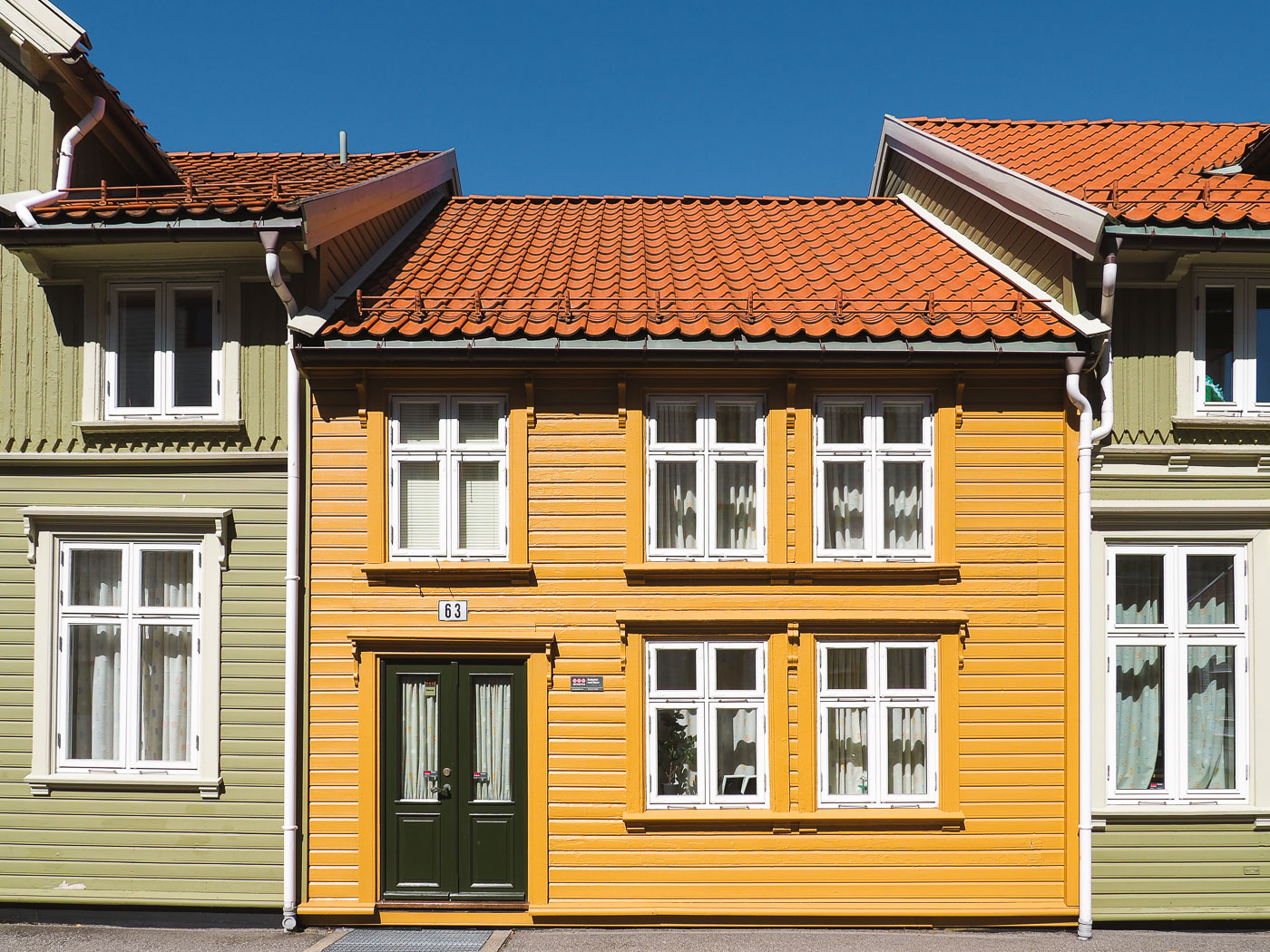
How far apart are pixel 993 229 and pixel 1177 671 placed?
16.9ft

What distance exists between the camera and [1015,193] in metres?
9.34

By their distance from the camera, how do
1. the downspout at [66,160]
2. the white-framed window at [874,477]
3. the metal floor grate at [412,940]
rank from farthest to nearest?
the white-framed window at [874,477] → the downspout at [66,160] → the metal floor grate at [412,940]

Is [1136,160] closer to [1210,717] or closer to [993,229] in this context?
[993,229]

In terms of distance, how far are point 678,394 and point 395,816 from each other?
4920 millimetres

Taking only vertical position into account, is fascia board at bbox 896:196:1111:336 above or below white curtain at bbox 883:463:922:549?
above

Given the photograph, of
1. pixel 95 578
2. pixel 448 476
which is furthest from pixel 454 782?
pixel 95 578

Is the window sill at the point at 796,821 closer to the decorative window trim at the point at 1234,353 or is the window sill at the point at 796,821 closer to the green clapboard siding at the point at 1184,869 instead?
the green clapboard siding at the point at 1184,869

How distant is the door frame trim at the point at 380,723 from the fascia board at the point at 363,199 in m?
3.93

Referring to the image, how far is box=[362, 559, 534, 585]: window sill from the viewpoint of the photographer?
336 inches

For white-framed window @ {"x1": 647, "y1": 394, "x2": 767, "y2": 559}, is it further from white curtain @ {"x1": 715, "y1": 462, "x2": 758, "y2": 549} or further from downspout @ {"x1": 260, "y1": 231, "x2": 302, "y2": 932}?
downspout @ {"x1": 260, "y1": 231, "x2": 302, "y2": 932}

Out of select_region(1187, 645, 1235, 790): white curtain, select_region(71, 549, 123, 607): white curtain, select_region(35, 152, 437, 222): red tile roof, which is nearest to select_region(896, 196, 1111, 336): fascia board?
select_region(1187, 645, 1235, 790): white curtain

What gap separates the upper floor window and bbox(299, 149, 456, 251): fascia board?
8537mm

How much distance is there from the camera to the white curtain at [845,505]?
28.8ft

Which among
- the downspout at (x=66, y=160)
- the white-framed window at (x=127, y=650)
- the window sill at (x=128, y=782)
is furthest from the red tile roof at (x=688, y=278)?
the window sill at (x=128, y=782)
